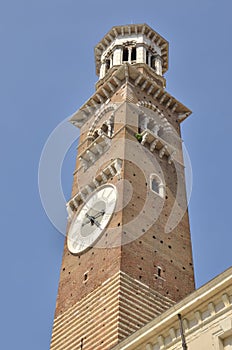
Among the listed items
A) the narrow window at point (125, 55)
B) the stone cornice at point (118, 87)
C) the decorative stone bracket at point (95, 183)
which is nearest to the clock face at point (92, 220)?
the decorative stone bracket at point (95, 183)

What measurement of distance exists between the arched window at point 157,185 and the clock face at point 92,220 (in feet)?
5.08

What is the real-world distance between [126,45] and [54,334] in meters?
16.1

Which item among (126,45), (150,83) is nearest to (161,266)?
(150,83)

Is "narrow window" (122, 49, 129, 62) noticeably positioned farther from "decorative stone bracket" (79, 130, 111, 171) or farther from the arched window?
the arched window

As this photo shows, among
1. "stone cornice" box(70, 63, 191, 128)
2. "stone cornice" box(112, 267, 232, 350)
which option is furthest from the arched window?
"stone cornice" box(112, 267, 232, 350)

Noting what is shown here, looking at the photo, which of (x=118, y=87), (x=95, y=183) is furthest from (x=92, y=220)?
(x=118, y=87)

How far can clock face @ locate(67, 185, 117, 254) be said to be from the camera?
18.5m

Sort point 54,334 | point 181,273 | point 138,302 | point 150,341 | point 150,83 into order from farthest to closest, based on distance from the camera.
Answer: point 150,83
point 181,273
point 54,334
point 138,302
point 150,341

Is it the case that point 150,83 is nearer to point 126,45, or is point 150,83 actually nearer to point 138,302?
point 126,45

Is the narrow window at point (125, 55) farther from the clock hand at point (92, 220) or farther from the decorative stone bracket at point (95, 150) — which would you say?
the clock hand at point (92, 220)

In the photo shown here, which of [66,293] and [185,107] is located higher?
[185,107]

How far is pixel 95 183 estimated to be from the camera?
20.5m

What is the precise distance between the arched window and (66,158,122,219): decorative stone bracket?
1304mm

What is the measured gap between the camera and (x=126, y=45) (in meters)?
28.8
